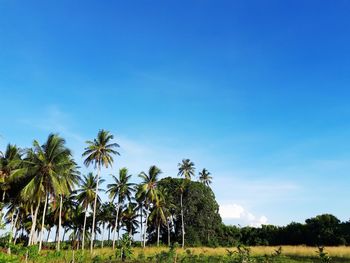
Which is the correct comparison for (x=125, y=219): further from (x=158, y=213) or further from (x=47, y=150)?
(x=47, y=150)

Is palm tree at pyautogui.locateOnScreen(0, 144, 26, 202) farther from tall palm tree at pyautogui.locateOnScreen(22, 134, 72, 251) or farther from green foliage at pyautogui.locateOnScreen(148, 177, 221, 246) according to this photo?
green foliage at pyautogui.locateOnScreen(148, 177, 221, 246)

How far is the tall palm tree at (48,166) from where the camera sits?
3891 centimetres

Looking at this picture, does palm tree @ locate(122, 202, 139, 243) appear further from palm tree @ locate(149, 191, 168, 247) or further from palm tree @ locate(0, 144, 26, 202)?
palm tree @ locate(0, 144, 26, 202)

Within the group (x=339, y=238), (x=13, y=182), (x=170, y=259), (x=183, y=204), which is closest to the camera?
(x=170, y=259)

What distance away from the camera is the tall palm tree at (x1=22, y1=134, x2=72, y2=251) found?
38.9m

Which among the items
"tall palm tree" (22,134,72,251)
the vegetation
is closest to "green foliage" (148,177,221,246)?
the vegetation

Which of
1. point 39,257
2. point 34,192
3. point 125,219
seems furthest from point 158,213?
point 39,257

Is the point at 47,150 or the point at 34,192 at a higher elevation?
the point at 47,150

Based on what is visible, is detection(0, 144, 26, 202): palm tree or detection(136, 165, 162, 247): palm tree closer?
detection(0, 144, 26, 202): palm tree

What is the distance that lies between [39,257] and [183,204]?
42909 mm

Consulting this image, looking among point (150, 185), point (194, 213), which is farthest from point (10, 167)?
point (194, 213)

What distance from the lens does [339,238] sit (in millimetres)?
51000

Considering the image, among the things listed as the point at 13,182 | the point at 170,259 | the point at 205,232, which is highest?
the point at 13,182

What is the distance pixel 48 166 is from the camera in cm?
3975
